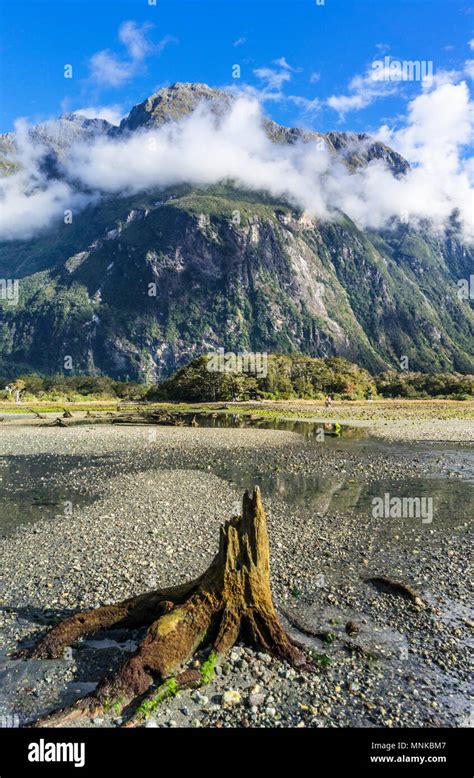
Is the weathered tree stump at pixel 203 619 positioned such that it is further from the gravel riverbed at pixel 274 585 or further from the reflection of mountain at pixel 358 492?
the reflection of mountain at pixel 358 492

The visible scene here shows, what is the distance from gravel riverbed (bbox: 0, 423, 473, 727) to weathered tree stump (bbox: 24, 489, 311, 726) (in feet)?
1.24

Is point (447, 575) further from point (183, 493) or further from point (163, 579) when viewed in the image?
point (183, 493)

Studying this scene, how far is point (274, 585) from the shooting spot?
1348 cm

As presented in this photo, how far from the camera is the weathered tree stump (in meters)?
8.98

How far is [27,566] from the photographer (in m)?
14.8

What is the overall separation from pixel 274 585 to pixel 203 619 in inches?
156

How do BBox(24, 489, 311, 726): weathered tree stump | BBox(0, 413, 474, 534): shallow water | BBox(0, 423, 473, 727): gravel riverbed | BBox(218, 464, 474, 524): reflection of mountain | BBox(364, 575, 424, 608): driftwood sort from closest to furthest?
BBox(0, 423, 473, 727): gravel riverbed
BBox(24, 489, 311, 726): weathered tree stump
BBox(364, 575, 424, 608): driftwood
BBox(218, 464, 474, 524): reflection of mountain
BBox(0, 413, 474, 534): shallow water

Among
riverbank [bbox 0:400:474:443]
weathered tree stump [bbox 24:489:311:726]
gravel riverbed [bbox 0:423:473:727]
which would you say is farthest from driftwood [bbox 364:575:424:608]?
riverbank [bbox 0:400:474:443]

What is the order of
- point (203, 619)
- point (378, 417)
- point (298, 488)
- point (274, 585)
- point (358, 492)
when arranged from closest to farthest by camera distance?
point (203, 619) → point (274, 585) → point (358, 492) → point (298, 488) → point (378, 417)

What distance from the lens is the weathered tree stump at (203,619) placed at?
898 centimetres

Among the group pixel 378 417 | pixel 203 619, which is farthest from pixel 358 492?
pixel 378 417

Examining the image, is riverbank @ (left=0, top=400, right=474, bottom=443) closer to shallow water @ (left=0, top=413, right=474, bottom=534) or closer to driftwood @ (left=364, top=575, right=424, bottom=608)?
shallow water @ (left=0, top=413, right=474, bottom=534)

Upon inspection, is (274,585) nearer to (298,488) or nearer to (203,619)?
(203,619)

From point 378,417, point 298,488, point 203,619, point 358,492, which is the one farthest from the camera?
point 378,417
